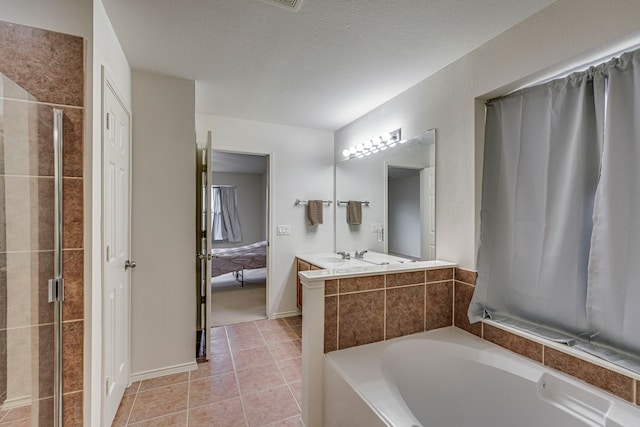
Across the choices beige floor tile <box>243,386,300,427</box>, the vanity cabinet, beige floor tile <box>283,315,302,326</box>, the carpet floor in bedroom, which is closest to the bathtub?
beige floor tile <box>243,386,300,427</box>

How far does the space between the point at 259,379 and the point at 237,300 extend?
6.97ft

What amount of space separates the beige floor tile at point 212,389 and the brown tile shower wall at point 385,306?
94cm

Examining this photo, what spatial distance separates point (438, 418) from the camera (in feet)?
5.00

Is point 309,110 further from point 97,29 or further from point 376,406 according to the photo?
point 376,406

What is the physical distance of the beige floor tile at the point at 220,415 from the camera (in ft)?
5.59

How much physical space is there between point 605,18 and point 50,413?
3.09 meters

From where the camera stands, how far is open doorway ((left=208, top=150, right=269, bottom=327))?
12.7 ft

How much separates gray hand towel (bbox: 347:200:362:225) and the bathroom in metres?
0.77

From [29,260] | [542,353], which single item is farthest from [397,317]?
[29,260]

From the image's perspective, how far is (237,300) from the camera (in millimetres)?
4141

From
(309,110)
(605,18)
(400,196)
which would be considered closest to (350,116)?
(309,110)

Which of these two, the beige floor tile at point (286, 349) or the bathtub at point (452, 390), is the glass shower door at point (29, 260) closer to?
the bathtub at point (452, 390)

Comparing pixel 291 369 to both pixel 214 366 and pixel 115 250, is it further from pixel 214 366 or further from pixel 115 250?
pixel 115 250

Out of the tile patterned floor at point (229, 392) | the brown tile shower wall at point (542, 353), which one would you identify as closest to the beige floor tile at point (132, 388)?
the tile patterned floor at point (229, 392)
